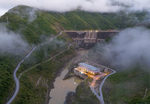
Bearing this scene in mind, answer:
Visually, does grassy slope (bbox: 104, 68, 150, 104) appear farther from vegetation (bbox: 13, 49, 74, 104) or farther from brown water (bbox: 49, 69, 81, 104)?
vegetation (bbox: 13, 49, 74, 104)

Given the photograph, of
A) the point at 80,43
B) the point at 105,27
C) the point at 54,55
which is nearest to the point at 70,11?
the point at 105,27

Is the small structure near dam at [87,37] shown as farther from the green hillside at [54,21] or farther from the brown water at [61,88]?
the brown water at [61,88]

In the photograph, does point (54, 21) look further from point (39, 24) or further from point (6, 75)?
point (6, 75)

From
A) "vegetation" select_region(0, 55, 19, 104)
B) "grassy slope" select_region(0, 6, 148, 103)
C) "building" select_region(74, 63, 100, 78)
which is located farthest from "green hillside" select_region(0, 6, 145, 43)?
"building" select_region(74, 63, 100, 78)

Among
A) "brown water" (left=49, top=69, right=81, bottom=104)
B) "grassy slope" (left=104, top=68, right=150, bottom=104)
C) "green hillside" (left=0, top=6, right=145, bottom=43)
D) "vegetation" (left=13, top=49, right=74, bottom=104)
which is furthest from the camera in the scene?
"green hillside" (left=0, top=6, right=145, bottom=43)

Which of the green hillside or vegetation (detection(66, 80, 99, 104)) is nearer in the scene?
vegetation (detection(66, 80, 99, 104))

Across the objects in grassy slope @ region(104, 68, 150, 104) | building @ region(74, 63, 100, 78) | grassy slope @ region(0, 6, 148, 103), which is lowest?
building @ region(74, 63, 100, 78)

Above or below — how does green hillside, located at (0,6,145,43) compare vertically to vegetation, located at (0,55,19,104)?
above
